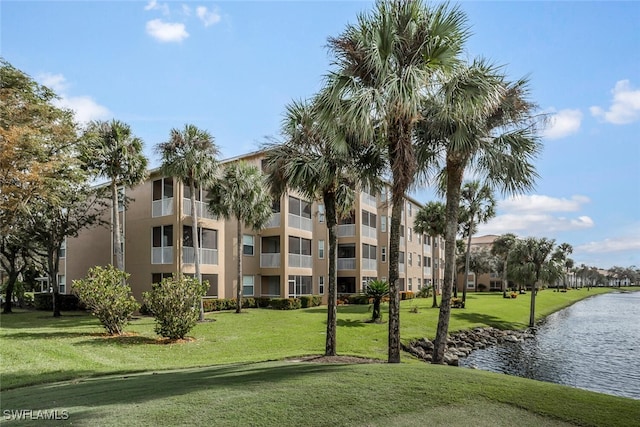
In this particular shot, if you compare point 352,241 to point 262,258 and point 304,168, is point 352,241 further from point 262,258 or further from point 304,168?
point 304,168

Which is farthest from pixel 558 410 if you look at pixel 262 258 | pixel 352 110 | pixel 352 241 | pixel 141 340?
pixel 352 241

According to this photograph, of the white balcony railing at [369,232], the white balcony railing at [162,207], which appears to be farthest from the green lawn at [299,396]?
the white balcony railing at [369,232]

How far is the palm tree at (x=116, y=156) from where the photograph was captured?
26.3 meters

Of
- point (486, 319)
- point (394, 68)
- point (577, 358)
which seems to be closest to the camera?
point (394, 68)

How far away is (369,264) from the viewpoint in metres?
45.0

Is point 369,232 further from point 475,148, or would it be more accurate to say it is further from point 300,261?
point 475,148

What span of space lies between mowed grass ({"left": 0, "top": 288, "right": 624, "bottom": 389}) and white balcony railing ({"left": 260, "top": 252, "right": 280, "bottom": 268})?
17.5 ft

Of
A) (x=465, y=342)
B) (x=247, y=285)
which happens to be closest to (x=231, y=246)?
(x=247, y=285)

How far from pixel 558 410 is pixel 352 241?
120ft

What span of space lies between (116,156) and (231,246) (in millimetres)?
11290

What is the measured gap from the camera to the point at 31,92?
20.4 metres

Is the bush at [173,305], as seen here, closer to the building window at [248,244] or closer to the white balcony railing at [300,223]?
the building window at [248,244]

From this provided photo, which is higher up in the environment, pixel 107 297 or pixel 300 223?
pixel 300 223

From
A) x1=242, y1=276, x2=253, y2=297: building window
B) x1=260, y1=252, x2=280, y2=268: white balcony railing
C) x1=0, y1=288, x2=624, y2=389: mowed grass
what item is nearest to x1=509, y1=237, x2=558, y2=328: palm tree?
x1=0, y1=288, x2=624, y2=389: mowed grass
